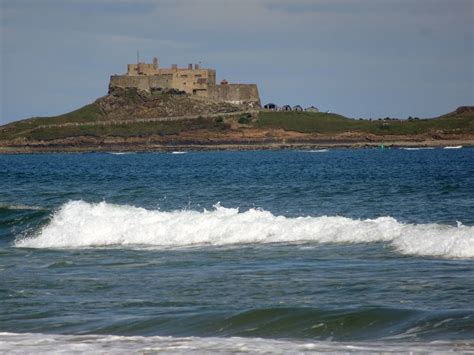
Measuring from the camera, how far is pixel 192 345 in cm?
1291

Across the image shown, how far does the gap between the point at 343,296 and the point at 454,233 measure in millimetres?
6188

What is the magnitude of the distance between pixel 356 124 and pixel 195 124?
26146mm

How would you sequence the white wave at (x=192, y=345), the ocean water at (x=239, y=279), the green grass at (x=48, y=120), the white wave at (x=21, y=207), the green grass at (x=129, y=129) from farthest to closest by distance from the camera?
the green grass at (x=48, y=120), the green grass at (x=129, y=129), the white wave at (x=21, y=207), the ocean water at (x=239, y=279), the white wave at (x=192, y=345)

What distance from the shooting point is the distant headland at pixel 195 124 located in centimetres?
14662

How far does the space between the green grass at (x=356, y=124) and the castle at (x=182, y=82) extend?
9421 millimetres

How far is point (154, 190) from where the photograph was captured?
148 ft

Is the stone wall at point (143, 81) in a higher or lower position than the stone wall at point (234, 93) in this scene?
higher

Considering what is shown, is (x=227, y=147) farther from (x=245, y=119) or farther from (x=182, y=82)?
(x=182, y=82)

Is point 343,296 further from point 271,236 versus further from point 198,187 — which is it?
point 198,187

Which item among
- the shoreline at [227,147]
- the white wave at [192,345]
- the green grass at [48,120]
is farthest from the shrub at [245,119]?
the white wave at [192,345]

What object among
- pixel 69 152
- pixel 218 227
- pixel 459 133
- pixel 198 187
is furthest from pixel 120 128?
pixel 218 227

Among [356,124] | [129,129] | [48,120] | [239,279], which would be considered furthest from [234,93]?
[239,279]

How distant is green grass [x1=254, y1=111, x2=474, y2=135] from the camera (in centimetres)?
14950

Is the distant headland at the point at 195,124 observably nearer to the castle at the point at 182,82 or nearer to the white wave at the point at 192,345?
the castle at the point at 182,82
